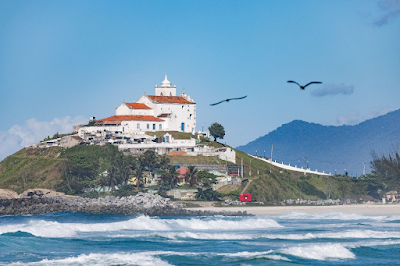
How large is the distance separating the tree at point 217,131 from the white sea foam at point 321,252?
57553 mm

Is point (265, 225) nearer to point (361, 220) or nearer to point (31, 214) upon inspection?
point (361, 220)

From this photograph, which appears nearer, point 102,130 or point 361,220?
point 361,220

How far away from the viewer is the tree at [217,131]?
10288 centimetres

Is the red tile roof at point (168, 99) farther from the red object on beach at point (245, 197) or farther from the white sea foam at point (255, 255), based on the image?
the white sea foam at point (255, 255)

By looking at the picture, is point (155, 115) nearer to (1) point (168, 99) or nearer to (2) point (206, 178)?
(1) point (168, 99)

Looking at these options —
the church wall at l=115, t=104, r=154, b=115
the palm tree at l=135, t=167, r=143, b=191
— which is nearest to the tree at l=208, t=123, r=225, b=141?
the church wall at l=115, t=104, r=154, b=115

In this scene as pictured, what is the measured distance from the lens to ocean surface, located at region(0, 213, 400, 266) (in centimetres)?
4169

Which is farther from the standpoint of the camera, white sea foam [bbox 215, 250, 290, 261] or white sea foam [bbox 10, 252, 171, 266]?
white sea foam [bbox 215, 250, 290, 261]

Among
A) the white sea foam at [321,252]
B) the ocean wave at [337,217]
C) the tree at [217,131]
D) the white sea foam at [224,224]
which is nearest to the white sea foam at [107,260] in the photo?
the white sea foam at [321,252]

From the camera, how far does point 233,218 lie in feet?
225

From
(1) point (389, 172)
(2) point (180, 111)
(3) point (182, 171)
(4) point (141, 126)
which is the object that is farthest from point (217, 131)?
(1) point (389, 172)

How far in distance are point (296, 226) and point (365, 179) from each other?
41199 mm

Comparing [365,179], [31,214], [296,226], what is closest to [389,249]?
[296,226]

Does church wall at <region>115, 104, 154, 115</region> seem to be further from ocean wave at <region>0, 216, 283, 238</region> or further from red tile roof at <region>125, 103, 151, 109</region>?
ocean wave at <region>0, 216, 283, 238</region>
